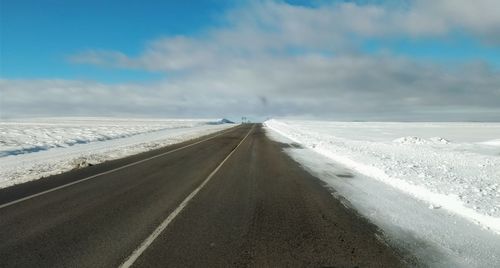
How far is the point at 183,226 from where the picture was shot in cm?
601

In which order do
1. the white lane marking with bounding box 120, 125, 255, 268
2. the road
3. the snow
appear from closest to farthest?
the white lane marking with bounding box 120, 125, 255, 268 < the road < the snow

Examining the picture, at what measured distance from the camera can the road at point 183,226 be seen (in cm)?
465

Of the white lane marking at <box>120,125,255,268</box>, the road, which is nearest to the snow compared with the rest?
the road

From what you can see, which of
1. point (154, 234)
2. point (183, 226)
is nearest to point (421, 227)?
point (183, 226)

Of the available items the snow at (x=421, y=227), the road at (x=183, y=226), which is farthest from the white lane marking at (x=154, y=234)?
the snow at (x=421, y=227)

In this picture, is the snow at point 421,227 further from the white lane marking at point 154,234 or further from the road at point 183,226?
the white lane marking at point 154,234

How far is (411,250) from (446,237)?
97cm

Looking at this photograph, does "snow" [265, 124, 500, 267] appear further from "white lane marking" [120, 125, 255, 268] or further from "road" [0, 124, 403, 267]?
"white lane marking" [120, 125, 255, 268]

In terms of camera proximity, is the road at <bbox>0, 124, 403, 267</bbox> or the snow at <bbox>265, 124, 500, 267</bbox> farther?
the snow at <bbox>265, 124, 500, 267</bbox>

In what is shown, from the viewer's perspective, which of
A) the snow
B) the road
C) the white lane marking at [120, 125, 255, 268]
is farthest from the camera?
the snow

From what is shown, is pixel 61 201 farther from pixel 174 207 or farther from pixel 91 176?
pixel 91 176

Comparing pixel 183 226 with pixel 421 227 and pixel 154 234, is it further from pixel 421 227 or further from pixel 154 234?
pixel 421 227

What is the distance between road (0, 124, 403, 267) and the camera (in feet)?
15.3

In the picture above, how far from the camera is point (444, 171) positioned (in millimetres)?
11688
